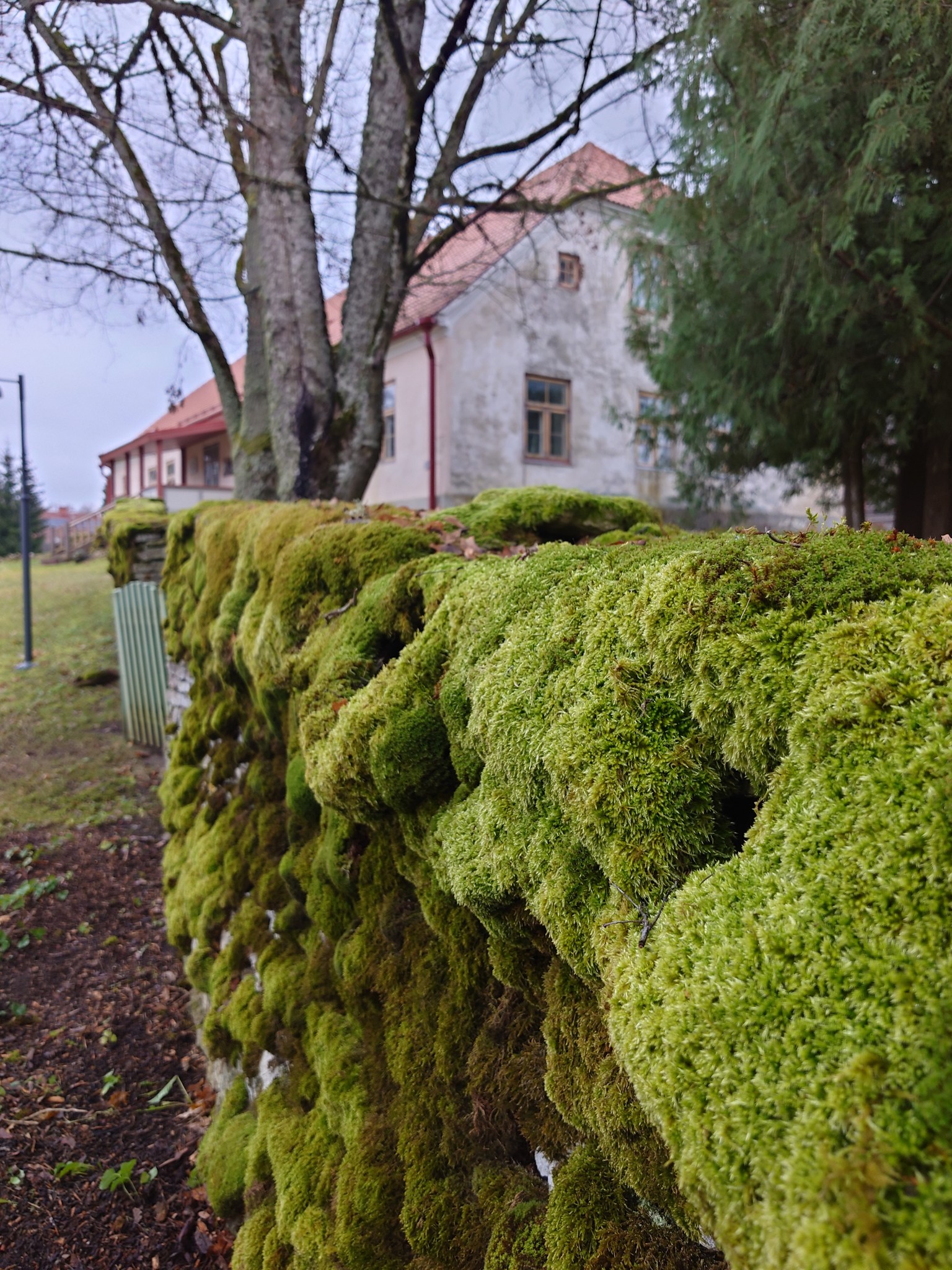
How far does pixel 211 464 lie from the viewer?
30.5 m

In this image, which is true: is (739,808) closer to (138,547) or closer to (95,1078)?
(95,1078)

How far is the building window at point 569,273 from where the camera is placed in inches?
723

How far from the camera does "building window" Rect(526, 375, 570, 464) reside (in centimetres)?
1816

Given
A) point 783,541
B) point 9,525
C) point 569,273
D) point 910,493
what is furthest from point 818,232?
point 9,525

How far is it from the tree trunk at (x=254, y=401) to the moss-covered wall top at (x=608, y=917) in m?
4.77

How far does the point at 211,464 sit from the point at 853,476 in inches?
1081

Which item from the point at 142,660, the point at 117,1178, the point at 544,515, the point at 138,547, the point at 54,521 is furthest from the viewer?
the point at 54,521

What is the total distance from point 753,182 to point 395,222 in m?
3.81

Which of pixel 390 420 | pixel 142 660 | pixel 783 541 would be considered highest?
pixel 390 420

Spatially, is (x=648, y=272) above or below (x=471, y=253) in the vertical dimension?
below

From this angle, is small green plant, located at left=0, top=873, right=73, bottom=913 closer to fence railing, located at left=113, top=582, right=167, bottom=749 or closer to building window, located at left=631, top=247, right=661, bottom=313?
fence railing, located at left=113, top=582, right=167, bottom=749

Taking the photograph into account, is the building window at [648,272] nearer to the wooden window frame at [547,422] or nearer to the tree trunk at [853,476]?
the tree trunk at [853,476]

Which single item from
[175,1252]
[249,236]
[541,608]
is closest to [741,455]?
[249,236]

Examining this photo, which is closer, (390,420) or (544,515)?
(544,515)
